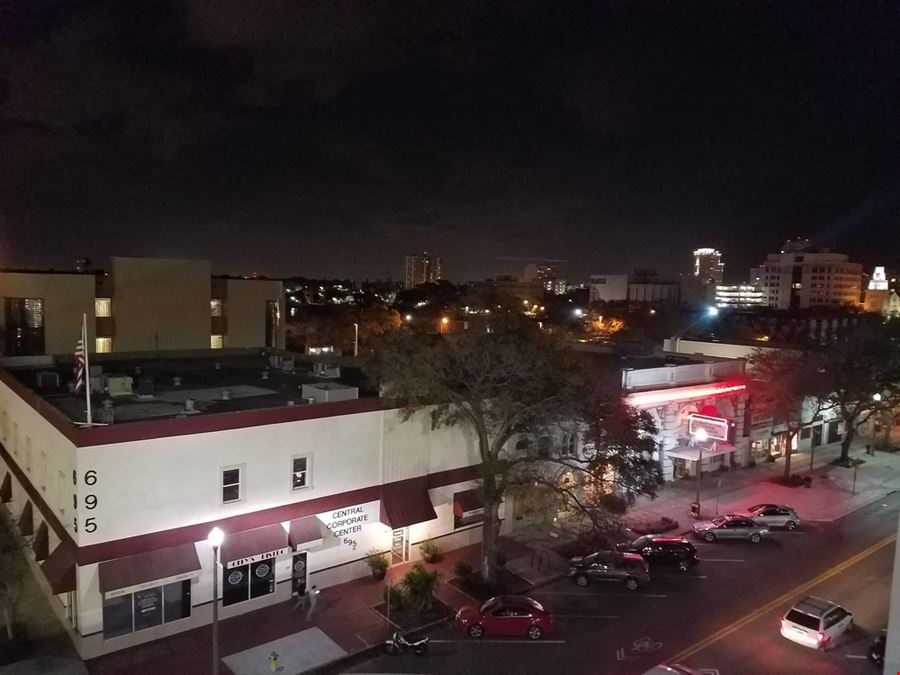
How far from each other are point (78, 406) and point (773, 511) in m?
32.0

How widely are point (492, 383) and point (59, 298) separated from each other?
41560 millimetres

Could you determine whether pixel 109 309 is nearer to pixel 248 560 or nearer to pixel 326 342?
pixel 326 342

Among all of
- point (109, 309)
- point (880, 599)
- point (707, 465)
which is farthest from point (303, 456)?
point (109, 309)

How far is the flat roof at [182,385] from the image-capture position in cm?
2394

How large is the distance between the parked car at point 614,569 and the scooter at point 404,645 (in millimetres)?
8057

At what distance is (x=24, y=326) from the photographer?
1917 inches

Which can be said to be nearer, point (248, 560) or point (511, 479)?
point (248, 560)

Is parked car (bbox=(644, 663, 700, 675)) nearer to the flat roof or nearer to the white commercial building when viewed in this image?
the white commercial building

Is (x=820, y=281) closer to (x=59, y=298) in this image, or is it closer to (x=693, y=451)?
(x=693, y=451)

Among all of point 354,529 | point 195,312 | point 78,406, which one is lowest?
point 354,529

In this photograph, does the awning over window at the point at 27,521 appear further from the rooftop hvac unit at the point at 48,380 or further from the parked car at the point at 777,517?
the parked car at the point at 777,517

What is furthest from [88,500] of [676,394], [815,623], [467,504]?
[676,394]

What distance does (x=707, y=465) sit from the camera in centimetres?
4122

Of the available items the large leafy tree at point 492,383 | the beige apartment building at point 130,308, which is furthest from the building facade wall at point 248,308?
the large leafy tree at point 492,383
